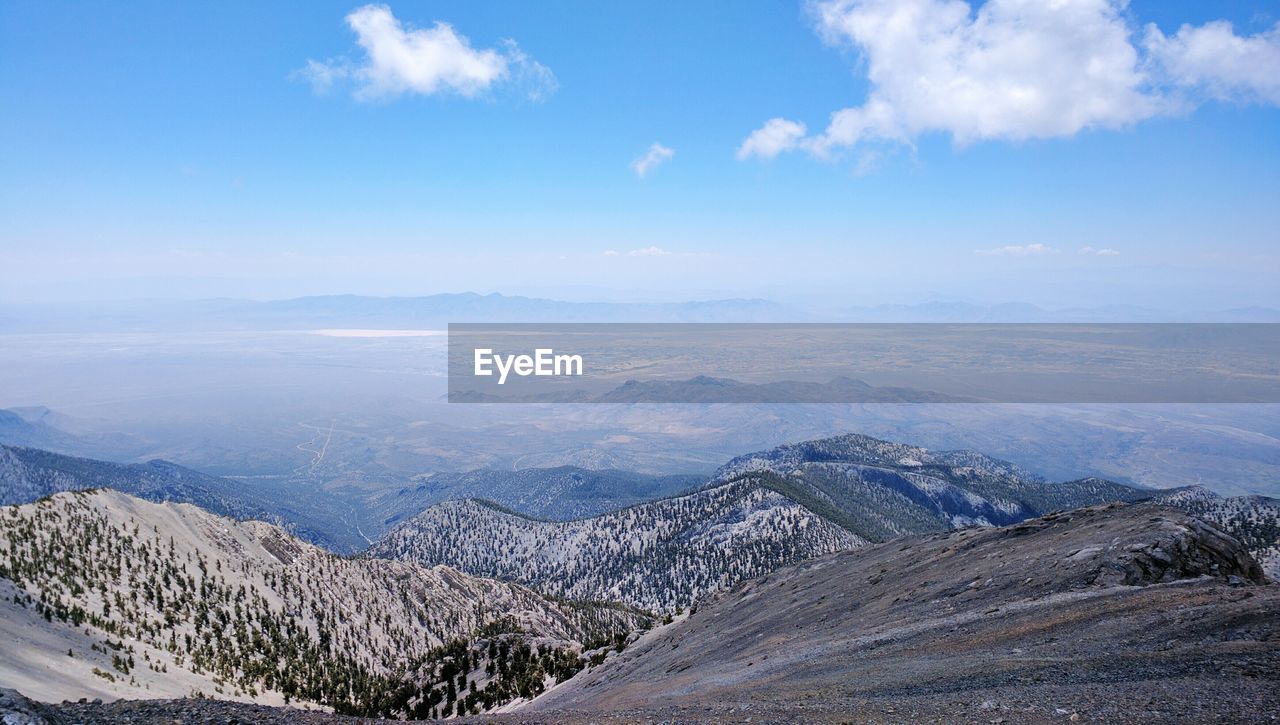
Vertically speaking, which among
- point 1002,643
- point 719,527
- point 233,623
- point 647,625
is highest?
point 1002,643

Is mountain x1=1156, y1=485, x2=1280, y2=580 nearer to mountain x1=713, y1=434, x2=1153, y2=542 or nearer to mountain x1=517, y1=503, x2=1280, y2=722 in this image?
mountain x1=713, y1=434, x2=1153, y2=542

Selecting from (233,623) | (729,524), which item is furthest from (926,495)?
(233,623)

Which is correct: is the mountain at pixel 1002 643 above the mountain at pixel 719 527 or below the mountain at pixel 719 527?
above

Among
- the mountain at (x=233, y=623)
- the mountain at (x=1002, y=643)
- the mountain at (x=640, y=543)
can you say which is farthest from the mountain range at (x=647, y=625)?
the mountain at (x=640, y=543)

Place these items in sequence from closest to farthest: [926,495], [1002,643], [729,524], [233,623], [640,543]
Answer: [1002,643] < [233,623] < [729,524] < [640,543] < [926,495]

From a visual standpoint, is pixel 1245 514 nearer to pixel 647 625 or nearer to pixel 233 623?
pixel 647 625

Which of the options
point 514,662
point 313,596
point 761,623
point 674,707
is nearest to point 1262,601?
point 674,707

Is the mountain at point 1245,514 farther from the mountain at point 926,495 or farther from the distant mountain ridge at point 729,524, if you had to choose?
the mountain at point 926,495
